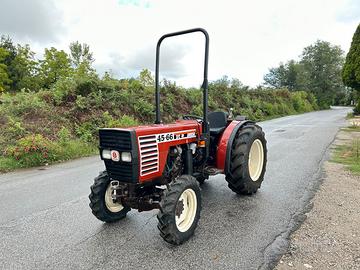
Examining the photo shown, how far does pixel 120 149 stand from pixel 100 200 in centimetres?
84

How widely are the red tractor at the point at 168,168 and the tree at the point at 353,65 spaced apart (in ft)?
58.0

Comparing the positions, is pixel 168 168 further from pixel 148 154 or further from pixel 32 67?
pixel 32 67

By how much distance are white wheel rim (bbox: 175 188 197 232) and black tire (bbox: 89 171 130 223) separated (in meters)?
0.93

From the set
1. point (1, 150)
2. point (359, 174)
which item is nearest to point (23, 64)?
point (1, 150)

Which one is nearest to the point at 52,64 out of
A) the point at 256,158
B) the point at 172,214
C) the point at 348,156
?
the point at 348,156

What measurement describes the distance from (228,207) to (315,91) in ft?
159

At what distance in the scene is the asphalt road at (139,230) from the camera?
3104 millimetres

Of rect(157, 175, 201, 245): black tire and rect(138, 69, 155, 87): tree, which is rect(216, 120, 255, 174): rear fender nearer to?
rect(157, 175, 201, 245): black tire

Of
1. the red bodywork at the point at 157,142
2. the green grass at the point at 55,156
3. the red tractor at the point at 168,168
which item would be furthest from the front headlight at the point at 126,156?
the green grass at the point at 55,156

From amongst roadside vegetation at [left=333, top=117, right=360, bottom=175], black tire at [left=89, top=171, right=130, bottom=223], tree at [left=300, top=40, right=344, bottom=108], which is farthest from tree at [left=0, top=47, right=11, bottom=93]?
tree at [left=300, top=40, right=344, bottom=108]

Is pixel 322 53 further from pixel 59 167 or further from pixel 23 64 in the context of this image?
pixel 59 167

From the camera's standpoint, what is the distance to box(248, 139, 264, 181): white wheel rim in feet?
17.9

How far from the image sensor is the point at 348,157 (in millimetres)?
8180

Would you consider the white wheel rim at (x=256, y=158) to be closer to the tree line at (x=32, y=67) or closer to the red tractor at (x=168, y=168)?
the red tractor at (x=168, y=168)
